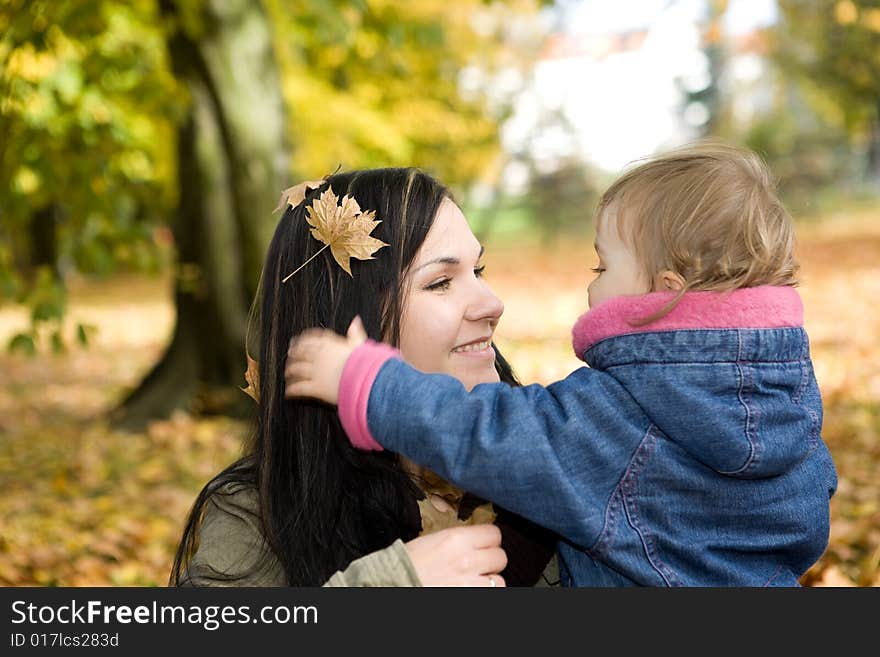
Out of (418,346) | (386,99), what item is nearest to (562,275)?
(386,99)

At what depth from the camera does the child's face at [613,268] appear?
2.01 m

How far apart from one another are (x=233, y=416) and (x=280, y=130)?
2.44 metres

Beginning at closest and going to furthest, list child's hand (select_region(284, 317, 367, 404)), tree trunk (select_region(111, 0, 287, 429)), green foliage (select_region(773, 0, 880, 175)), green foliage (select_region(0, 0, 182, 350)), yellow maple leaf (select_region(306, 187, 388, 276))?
child's hand (select_region(284, 317, 367, 404))
yellow maple leaf (select_region(306, 187, 388, 276))
green foliage (select_region(0, 0, 182, 350))
tree trunk (select_region(111, 0, 287, 429))
green foliage (select_region(773, 0, 880, 175))

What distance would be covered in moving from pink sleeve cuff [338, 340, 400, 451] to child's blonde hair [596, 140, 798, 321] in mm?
535

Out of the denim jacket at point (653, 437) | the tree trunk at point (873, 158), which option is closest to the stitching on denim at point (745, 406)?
the denim jacket at point (653, 437)

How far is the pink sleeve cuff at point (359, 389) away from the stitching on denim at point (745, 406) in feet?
2.16

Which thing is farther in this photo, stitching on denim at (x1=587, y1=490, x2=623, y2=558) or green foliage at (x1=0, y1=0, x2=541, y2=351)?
green foliage at (x1=0, y1=0, x2=541, y2=351)

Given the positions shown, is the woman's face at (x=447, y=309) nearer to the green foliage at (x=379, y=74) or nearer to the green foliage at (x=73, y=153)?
the green foliage at (x=73, y=153)

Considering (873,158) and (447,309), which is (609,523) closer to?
(447,309)

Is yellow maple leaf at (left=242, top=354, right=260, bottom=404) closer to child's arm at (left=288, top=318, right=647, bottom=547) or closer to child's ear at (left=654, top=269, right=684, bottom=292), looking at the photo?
child's arm at (left=288, top=318, right=647, bottom=547)

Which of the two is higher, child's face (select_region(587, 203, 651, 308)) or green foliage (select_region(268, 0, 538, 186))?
green foliage (select_region(268, 0, 538, 186))

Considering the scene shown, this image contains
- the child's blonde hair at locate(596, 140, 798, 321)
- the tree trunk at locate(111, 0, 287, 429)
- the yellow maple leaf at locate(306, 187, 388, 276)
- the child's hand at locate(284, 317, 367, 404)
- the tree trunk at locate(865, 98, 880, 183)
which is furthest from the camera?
the tree trunk at locate(865, 98, 880, 183)

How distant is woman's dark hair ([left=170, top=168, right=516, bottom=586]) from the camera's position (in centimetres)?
212

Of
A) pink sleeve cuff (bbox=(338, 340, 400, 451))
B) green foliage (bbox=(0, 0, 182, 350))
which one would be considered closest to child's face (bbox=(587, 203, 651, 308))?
pink sleeve cuff (bbox=(338, 340, 400, 451))
